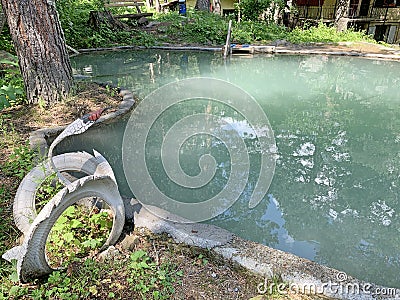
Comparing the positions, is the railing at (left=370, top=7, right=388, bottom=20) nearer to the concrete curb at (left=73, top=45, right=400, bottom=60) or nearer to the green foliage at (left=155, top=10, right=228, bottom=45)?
the green foliage at (left=155, top=10, right=228, bottom=45)

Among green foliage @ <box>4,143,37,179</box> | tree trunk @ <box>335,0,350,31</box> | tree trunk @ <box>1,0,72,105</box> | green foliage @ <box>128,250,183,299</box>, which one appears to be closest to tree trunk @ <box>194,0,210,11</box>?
tree trunk @ <box>335,0,350,31</box>

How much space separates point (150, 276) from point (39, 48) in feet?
12.1

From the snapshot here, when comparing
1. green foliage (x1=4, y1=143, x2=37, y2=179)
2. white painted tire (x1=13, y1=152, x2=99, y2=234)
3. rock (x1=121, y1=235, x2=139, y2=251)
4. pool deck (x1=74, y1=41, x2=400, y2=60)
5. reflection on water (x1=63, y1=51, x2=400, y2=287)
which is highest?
white painted tire (x1=13, y1=152, x2=99, y2=234)

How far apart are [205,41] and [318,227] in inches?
375

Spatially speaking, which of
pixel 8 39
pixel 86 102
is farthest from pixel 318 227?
pixel 8 39

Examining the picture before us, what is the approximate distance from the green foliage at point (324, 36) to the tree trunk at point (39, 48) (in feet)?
28.9

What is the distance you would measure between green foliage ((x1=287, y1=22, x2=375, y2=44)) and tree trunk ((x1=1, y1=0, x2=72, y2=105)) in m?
8.81

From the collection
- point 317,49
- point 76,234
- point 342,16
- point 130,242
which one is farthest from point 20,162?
point 342,16

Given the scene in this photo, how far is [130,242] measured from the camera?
7.62ft

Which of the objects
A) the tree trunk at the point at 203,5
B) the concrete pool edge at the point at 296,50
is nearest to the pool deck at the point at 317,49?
the concrete pool edge at the point at 296,50

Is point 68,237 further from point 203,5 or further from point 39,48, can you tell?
point 203,5

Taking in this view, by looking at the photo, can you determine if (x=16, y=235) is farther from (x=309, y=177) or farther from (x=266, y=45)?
(x=266, y=45)

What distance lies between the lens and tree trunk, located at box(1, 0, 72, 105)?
4219mm

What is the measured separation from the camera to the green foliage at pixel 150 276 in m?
1.96
